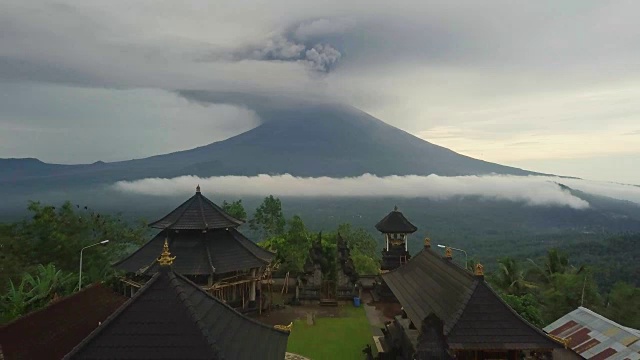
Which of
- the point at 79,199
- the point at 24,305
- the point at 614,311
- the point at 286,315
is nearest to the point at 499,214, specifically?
the point at 614,311

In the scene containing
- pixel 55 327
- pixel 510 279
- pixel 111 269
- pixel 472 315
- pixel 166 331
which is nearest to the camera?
pixel 166 331

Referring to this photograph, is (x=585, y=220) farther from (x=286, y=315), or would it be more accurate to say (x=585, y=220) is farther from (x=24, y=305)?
(x=24, y=305)

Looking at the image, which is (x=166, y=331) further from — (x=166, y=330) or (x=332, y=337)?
(x=332, y=337)

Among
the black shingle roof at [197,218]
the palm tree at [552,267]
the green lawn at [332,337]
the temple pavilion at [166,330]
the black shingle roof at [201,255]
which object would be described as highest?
the black shingle roof at [197,218]

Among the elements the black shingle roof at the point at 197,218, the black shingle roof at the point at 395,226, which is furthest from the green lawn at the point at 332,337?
the black shingle roof at the point at 197,218

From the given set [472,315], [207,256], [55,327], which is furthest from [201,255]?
[472,315]

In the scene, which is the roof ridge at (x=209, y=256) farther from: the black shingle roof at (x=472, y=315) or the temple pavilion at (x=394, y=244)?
the temple pavilion at (x=394, y=244)

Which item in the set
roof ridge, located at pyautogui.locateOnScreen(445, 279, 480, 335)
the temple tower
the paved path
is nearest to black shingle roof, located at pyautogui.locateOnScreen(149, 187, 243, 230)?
the paved path
